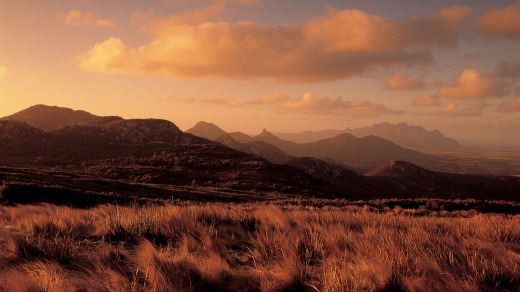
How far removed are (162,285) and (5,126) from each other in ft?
429

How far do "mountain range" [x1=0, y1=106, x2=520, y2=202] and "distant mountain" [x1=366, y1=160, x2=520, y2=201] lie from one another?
14.7 inches

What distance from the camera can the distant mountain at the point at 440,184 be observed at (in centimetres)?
11738

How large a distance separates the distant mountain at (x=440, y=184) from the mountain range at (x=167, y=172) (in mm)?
373

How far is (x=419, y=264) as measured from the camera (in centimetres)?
412

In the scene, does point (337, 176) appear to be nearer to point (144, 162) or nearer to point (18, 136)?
point (144, 162)

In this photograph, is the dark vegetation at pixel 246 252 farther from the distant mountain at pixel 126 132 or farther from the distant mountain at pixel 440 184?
the distant mountain at pixel 126 132

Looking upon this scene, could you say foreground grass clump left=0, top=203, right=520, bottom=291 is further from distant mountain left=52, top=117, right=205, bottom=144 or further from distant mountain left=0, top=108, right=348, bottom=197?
distant mountain left=52, top=117, right=205, bottom=144

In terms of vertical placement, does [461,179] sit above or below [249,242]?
below

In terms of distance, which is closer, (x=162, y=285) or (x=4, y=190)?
(x=162, y=285)

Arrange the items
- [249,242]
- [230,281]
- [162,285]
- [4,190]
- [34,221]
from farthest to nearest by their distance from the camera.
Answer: [4,190] < [34,221] < [249,242] < [230,281] < [162,285]

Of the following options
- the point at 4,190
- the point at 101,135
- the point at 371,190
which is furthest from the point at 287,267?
the point at 101,135

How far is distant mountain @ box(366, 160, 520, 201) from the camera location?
11738 centimetres

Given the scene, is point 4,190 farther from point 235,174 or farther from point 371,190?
point 371,190

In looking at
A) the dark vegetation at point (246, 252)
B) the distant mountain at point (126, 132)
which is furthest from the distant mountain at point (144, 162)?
the dark vegetation at point (246, 252)
